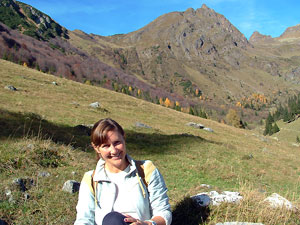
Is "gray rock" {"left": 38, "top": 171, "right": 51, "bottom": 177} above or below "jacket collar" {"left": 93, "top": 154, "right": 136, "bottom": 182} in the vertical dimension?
below

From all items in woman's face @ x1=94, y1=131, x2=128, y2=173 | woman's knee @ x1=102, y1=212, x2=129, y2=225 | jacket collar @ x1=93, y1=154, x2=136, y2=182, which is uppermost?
woman's face @ x1=94, y1=131, x2=128, y2=173

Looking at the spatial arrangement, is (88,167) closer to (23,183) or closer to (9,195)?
(23,183)

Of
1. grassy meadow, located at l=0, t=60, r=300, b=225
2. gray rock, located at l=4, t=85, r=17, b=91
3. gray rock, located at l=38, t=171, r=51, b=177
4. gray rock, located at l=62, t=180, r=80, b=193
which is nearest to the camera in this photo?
grassy meadow, located at l=0, t=60, r=300, b=225

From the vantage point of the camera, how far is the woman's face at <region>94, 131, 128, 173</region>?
383cm

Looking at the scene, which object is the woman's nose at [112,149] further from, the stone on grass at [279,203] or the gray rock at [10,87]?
the gray rock at [10,87]

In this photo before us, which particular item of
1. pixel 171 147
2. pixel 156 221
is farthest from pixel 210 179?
pixel 156 221

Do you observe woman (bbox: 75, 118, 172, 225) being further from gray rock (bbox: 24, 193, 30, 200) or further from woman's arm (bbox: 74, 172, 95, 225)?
gray rock (bbox: 24, 193, 30, 200)

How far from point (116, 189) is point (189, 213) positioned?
2451 millimetres

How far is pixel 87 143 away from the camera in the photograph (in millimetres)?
14703

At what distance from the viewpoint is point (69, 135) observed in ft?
50.1

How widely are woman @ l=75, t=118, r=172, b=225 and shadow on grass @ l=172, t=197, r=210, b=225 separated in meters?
1.57

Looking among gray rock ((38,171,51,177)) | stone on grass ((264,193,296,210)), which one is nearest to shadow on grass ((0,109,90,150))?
gray rock ((38,171,51,177))

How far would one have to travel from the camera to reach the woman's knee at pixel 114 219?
134 inches

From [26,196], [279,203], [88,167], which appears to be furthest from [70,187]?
[279,203]
